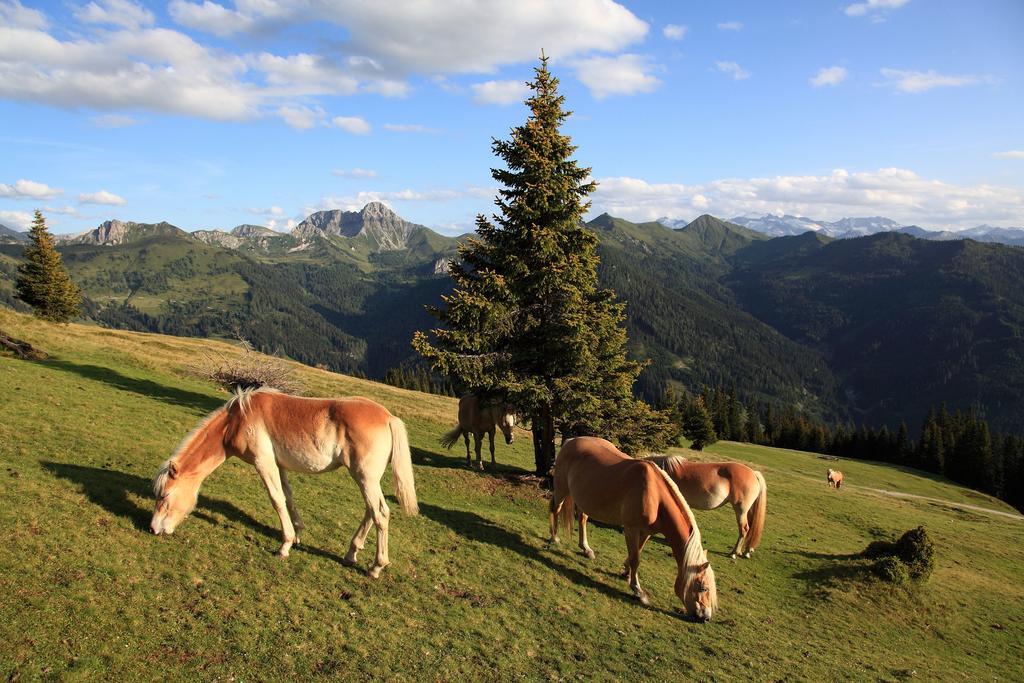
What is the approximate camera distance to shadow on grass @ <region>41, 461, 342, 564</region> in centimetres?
1034

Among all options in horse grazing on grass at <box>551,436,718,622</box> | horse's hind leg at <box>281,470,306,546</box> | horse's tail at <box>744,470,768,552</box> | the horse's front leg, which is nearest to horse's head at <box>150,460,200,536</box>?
the horse's front leg

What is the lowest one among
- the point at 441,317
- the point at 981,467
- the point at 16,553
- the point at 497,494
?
the point at 981,467

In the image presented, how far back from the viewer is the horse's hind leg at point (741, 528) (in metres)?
17.9

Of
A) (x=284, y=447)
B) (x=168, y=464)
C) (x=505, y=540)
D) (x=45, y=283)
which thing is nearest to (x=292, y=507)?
(x=284, y=447)

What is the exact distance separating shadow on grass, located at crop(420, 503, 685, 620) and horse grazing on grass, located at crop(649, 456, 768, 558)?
2933mm

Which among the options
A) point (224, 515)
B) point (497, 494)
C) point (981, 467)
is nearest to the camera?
point (224, 515)

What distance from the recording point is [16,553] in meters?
8.30

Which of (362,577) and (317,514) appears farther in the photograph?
(317,514)

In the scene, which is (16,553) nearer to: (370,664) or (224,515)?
(224,515)

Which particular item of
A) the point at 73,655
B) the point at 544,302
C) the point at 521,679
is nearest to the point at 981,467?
the point at 544,302

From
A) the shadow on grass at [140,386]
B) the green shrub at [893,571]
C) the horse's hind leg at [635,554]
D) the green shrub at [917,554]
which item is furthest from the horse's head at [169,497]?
the green shrub at [917,554]

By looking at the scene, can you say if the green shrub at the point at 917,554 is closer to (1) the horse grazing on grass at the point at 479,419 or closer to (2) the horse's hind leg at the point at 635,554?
(2) the horse's hind leg at the point at 635,554

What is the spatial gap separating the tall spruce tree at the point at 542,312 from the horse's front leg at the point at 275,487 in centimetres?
955

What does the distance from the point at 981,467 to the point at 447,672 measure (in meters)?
105
